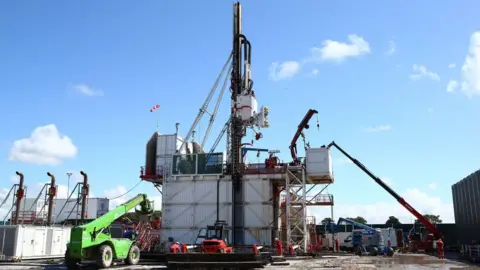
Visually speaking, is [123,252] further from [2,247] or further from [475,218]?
[475,218]

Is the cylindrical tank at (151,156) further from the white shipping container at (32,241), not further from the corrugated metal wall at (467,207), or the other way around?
the corrugated metal wall at (467,207)

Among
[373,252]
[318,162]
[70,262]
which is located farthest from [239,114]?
[70,262]

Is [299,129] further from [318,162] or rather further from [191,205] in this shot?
[191,205]

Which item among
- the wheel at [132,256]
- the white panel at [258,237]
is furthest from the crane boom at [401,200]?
the wheel at [132,256]

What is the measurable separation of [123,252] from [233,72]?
24.6m

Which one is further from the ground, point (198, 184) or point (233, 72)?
point (233, 72)

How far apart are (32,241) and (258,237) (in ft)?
61.3

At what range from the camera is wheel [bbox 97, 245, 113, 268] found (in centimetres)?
2384

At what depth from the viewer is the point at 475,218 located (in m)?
41.1

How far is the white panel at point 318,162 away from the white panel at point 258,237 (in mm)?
6796

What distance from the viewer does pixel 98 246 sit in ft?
79.9

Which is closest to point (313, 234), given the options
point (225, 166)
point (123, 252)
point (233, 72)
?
point (225, 166)

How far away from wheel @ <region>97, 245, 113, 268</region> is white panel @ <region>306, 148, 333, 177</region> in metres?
21.4

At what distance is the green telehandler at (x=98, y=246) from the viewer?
75.6 ft
